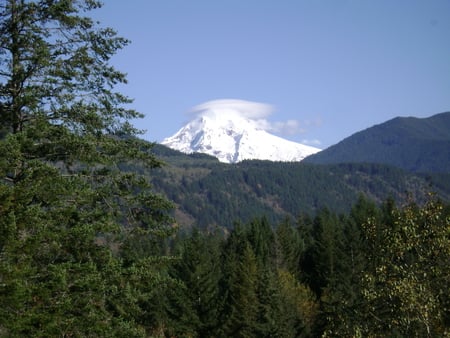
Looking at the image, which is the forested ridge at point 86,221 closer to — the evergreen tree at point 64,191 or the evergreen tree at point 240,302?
the evergreen tree at point 64,191

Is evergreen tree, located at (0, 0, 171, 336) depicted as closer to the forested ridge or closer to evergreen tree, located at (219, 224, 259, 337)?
the forested ridge

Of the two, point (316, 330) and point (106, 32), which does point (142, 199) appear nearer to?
point (106, 32)

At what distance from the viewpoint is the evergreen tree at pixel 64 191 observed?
12.4 metres

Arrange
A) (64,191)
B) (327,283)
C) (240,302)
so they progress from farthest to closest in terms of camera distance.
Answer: (327,283), (240,302), (64,191)

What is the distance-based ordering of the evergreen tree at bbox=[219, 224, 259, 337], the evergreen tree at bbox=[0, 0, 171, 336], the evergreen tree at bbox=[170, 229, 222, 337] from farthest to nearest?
the evergreen tree at bbox=[170, 229, 222, 337] → the evergreen tree at bbox=[219, 224, 259, 337] → the evergreen tree at bbox=[0, 0, 171, 336]

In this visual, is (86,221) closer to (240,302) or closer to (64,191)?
(64,191)

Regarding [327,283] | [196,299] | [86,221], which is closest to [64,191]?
[86,221]

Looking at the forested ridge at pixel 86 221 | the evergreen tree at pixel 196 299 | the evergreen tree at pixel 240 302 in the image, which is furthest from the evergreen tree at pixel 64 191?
the evergreen tree at pixel 196 299

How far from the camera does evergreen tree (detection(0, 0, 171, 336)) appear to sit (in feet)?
40.8

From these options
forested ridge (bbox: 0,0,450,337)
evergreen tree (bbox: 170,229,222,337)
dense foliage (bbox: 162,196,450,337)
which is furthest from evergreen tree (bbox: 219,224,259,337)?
forested ridge (bbox: 0,0,450,337)

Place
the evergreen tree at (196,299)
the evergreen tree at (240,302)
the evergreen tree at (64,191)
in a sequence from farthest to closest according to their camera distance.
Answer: the evergreen tree at (196,299) → the evergreen tree at (240,302) → the evergreen tree at (64,191)

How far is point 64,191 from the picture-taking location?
43.8ft

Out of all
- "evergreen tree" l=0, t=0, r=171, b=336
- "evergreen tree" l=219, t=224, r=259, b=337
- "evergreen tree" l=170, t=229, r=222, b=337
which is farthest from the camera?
"evergreen tree" l=170, t=229, r=222, b=337

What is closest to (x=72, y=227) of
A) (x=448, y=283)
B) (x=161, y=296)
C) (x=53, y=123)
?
(x=53, y=123)
